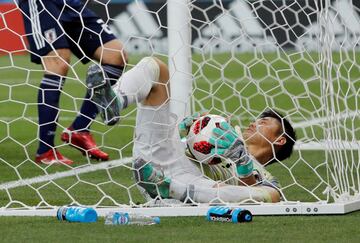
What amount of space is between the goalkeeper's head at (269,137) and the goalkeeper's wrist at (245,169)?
0.29 metres

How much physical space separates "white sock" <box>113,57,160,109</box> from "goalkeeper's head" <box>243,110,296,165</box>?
546 mm

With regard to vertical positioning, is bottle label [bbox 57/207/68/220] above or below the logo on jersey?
below

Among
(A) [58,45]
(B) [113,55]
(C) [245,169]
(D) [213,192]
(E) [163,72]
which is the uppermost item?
(A) [58,45]

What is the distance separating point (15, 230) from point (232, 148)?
1022 mm

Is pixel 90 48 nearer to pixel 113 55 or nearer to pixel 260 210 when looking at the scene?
pixel 113 55

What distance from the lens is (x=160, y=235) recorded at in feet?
14.0

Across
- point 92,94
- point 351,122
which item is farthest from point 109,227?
point 351,122

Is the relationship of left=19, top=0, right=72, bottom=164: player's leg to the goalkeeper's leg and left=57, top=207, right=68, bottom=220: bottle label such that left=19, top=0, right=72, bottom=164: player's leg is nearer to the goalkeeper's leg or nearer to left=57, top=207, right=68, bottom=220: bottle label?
the goalkeeper's leg

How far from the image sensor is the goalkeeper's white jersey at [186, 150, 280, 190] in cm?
512

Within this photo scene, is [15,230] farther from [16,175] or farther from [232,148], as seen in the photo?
[16,175]

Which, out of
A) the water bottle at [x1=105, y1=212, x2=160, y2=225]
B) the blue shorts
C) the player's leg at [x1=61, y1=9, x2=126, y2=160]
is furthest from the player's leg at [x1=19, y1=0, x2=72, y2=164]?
the water bottle at [x1=105, y1=212, x2=160, y2=225]

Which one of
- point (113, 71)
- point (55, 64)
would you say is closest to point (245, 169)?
point (113, 71)

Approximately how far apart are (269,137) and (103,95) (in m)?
0.94

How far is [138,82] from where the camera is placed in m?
4.95
